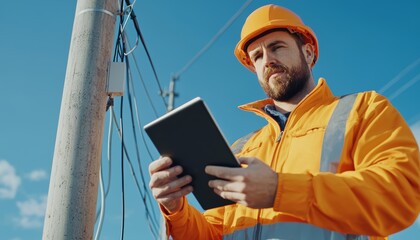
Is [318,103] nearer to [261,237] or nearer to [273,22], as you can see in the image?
[273,22]

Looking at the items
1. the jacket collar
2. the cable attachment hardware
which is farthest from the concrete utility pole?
the jacket collar

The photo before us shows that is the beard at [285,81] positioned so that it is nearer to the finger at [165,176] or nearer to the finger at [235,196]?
the finger at [165,176]

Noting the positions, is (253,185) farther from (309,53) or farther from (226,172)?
(309,53)

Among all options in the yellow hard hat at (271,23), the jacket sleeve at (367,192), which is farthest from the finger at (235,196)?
the yellow hard hat at (271,23)

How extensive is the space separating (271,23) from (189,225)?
120 centimetres

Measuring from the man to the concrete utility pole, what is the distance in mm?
469

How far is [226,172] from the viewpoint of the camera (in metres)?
1.98

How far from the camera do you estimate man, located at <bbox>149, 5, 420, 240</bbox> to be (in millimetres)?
1922

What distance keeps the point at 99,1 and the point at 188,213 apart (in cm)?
138

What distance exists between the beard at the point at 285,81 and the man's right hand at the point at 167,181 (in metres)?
0.89

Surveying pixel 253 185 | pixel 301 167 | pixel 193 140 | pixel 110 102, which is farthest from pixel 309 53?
pixel 253 185

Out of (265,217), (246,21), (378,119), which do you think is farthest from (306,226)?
(246,21)

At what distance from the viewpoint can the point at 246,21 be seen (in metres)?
3.11

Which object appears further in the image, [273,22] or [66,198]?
[273,22]
